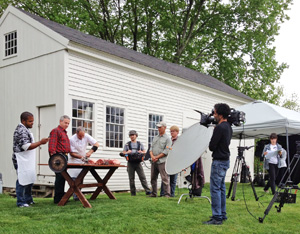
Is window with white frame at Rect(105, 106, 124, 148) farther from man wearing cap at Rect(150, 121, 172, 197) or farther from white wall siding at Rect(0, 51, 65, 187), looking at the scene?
man wearing cap at Rect(150, 121, 172, 197)

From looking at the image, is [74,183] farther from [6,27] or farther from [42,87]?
Answer: [6,27]

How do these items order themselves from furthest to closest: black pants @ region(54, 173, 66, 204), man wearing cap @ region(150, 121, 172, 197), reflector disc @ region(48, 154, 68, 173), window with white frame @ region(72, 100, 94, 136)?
1. window with white frame @ region(72, 100, 94, 136)
2. man wearing cap @ region(150, 121, 172, 197)
3. black pants @ region(54, 173, 66, 204)
4. reflector disc @ region(48, 154, 68, 173)

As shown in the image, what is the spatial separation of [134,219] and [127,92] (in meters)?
7.89

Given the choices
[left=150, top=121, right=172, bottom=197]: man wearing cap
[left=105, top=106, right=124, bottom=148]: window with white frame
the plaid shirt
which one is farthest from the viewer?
[left=105, top=106, right=124, bottom=148]: window with white frame

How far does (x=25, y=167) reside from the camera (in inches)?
297

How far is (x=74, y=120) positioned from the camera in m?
11.7

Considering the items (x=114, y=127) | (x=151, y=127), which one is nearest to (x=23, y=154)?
(x=114, y=127)

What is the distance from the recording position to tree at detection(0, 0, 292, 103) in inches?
1070

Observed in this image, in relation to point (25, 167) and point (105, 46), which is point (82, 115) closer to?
point (105, 46)

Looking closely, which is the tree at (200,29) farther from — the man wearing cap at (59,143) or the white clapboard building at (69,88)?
the man wearing cap at (59,143)

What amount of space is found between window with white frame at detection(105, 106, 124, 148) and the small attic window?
3.82 meters

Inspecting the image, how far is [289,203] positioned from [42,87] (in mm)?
7729

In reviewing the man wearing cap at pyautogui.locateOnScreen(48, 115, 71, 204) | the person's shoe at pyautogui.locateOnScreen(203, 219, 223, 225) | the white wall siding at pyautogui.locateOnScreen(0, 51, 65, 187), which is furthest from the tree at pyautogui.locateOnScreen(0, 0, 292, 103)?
the person's shoe at pyautogui.locateOnScreen(203, 219, 223, 225)

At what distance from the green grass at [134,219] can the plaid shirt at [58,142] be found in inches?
42.6
